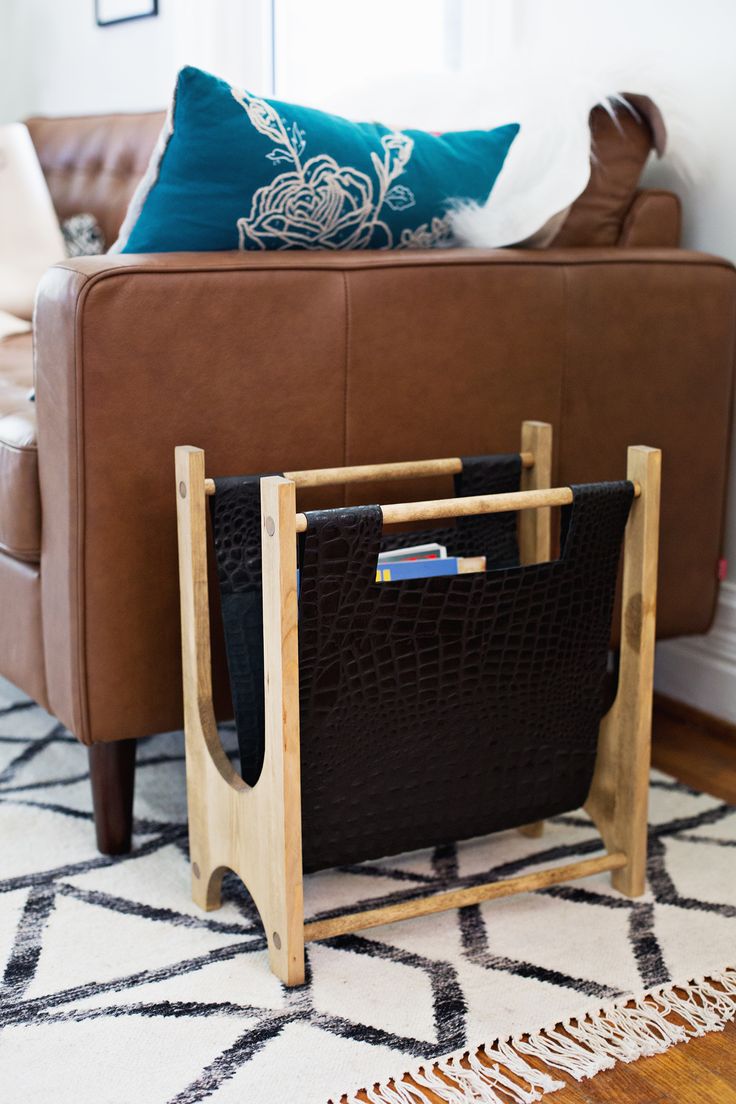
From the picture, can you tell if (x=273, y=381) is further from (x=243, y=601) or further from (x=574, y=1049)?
(x=574, y=1049)

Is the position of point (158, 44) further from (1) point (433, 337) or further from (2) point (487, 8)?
(1) point (433, 337)

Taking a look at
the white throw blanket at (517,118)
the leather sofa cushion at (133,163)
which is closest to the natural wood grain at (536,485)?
the white throw blanket at (517,118)

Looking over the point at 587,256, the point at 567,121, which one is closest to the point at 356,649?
the point at 587,256

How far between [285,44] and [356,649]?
1.96m

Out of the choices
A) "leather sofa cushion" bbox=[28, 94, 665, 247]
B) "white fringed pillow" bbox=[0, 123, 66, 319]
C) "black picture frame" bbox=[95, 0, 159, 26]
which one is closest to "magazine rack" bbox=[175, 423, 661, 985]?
"leather sofa cushion" bbox=[28, 94, 665, 247]

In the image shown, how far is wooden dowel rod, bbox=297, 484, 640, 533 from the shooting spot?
1.12 meters

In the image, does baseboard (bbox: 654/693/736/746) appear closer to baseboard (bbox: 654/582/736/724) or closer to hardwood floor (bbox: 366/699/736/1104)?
baseboard (bbox: 654/582/736/724)

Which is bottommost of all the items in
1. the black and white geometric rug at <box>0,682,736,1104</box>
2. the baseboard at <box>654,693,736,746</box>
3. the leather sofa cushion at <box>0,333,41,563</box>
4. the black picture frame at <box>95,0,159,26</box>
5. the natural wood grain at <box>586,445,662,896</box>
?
→ the baseboard at <box>654,693,736,746</box>

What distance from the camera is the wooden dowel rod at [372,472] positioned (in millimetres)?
1241

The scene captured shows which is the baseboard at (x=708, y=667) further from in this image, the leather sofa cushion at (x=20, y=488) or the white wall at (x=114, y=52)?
the white wall at (x=114, y=52)

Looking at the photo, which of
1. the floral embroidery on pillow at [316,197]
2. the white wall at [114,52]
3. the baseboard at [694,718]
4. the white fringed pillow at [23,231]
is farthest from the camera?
the white wall at [114,52]

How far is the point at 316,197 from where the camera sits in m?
1.36

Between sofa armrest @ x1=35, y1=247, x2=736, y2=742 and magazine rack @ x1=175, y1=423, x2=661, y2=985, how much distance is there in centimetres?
8

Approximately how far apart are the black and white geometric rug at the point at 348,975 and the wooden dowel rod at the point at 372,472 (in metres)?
0.45
